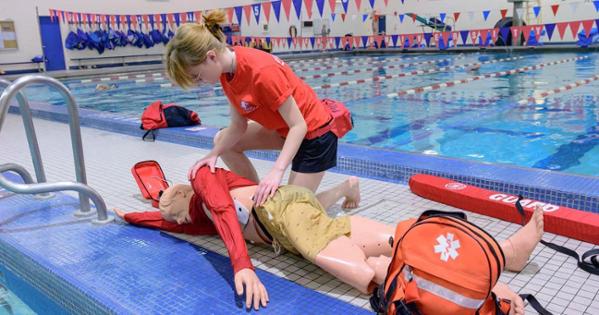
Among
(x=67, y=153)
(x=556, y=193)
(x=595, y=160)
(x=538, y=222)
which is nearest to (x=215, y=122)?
(x=67, y=153)

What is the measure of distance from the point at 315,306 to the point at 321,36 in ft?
71.4

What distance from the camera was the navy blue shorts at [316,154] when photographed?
8.18ft

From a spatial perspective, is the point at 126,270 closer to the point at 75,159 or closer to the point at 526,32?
the point at 75,159

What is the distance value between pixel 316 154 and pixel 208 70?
69cm

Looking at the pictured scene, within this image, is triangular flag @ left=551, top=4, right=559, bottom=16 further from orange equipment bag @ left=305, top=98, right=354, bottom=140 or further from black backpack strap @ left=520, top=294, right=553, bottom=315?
black backpack strap @ left=520, top=294, right=553, bottom=315

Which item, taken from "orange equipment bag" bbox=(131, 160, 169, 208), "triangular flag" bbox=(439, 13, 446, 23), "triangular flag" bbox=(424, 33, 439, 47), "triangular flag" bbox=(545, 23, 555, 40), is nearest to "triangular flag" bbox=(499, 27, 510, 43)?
"triangular flag" bbox=(545, 23, 555, 40)

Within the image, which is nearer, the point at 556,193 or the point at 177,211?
the point at 177,211

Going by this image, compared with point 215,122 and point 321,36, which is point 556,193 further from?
point 321,36

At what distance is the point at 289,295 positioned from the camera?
1930 millimetres

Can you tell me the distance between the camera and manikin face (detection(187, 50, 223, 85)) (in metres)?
2.13

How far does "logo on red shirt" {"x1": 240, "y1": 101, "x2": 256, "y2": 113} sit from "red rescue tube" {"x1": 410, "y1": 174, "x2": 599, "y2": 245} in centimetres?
131

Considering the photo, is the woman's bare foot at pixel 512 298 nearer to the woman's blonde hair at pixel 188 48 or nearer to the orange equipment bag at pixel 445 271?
the orange equipment bag at pixel 445 271

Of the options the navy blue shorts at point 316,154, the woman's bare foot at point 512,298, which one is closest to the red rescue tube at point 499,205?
the navy blue shorts at point 316,154

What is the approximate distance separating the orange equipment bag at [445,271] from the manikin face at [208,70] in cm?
108
